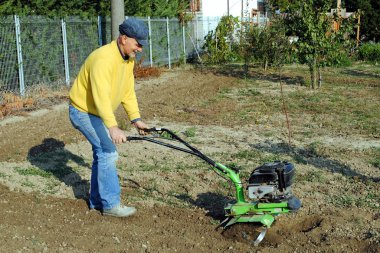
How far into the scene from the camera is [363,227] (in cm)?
559

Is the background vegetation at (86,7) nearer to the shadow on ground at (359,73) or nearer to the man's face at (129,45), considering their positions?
the shadow on ground at (359,73)

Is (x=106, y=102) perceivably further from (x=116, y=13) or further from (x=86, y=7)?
(x=86, y=7)

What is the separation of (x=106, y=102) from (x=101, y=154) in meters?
0.67

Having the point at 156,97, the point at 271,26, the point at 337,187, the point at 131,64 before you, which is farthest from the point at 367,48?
the point at 131,64

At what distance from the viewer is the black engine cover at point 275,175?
17.2 feet

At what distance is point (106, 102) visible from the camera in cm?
541

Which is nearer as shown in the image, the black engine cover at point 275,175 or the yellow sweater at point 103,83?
the black engine cover at point 275,175

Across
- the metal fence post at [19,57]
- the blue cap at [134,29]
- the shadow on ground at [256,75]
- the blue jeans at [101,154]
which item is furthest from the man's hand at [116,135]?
the shadow on ground at [256,75]

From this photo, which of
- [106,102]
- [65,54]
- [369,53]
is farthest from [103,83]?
[369,53]

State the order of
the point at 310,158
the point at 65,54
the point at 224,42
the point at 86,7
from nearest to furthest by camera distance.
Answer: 1. the point at 310,158
2. the point at 65,54
3. the point at 86,7
4. the point at 224,42

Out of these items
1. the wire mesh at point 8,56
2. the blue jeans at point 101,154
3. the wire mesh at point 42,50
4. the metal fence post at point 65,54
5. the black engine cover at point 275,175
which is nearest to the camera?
the black engine cover at point 275,175

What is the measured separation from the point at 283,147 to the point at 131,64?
3704 mm

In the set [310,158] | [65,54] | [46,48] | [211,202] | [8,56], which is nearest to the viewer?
[211,202]

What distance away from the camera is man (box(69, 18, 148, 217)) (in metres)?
5.41
